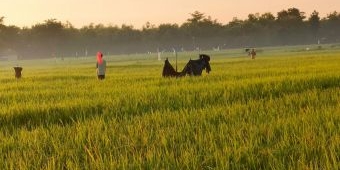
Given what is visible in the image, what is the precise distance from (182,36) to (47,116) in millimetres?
105486

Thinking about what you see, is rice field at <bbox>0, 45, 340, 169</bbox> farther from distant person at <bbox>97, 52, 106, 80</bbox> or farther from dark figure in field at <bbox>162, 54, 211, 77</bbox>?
distant person at <bbox>97, 52, 106, 80</bbox>

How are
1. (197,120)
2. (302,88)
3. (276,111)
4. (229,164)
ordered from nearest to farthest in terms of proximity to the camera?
(229,164) → (197,120) → (276,111) → (302,88)

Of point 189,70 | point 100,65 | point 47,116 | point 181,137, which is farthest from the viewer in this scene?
point 100,65

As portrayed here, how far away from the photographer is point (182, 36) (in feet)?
366

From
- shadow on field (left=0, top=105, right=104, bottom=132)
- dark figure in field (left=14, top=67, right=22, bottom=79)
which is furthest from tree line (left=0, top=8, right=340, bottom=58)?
shadow on field (left=0, top=105, right=104, bottom=132)

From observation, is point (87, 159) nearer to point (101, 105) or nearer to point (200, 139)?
point (200, 139)

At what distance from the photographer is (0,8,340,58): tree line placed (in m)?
104

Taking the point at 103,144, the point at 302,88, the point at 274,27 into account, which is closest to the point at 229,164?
the point at 103,144

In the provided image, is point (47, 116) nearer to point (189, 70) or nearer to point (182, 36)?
point (189, 70)

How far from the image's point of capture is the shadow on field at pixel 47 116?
6647 mm

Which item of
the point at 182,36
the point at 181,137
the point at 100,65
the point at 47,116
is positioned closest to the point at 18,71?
the point at 100,65

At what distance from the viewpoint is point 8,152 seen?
14.8 ft

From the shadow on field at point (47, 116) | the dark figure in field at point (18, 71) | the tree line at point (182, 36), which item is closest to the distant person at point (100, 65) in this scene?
the dark figure in field at point (18, 71)

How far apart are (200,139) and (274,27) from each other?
4030 inches
